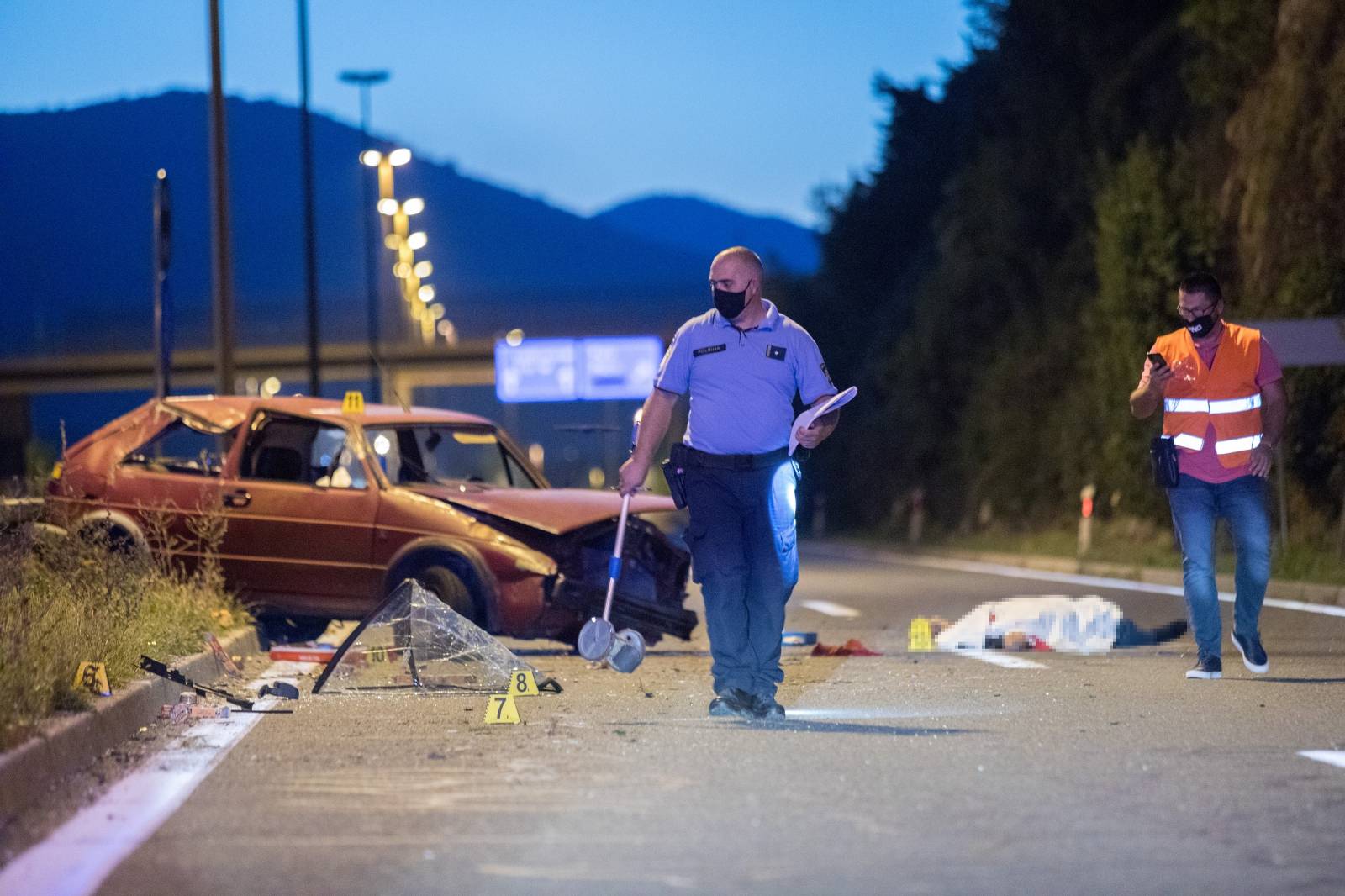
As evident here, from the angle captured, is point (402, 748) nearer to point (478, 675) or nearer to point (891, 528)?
point (478, 675)

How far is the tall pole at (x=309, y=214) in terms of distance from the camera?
3447cm

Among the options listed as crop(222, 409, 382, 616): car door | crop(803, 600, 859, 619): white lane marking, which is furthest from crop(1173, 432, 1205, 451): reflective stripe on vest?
crop(803, 600, 859, 619): white lane marking

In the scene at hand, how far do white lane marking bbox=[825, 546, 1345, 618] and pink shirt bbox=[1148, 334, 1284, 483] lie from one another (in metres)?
1.38

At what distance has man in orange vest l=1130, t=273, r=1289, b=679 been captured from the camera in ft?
35.4

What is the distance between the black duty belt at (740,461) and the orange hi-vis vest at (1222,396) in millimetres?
2428

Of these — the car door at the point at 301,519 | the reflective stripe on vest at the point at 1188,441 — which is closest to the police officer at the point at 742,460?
the reflective stripe on vest at the point at 1188,441

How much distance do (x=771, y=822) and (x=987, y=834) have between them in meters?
0.66

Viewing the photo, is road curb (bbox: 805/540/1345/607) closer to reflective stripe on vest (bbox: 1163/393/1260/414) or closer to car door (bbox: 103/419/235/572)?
reflective stripe on vest (bbox: 1163/393/1260/414)

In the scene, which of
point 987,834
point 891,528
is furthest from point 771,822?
point 891,528

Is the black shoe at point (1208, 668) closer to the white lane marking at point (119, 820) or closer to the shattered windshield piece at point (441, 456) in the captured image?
the white lane marking at point (119, 820)

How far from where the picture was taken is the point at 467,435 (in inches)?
586

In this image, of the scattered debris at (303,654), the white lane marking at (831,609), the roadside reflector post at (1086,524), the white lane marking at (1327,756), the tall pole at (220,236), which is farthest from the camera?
the roadside reflector post at (1086,524)

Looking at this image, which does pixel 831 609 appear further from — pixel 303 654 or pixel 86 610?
pixel 86 610

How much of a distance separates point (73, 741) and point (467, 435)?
6891mm
